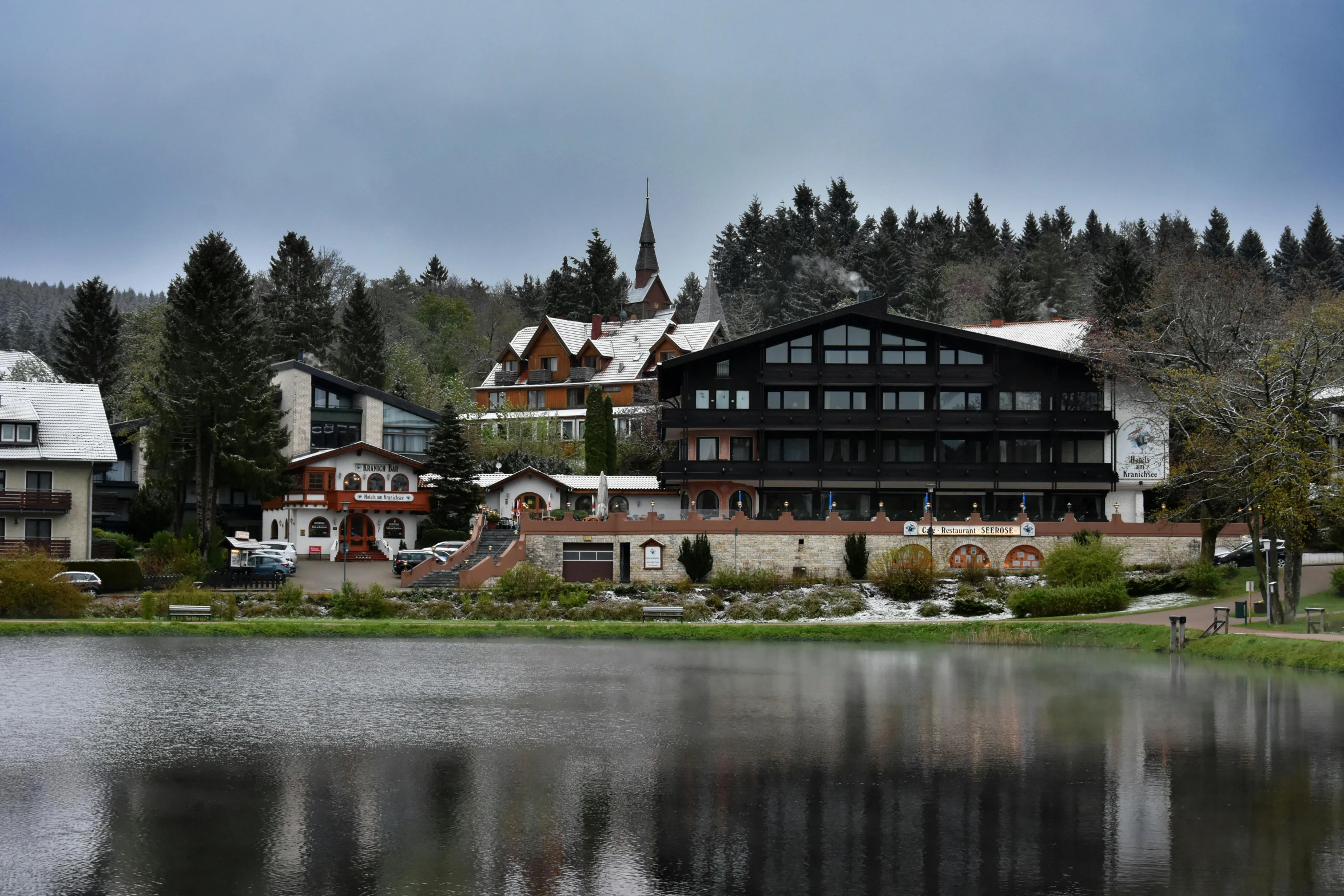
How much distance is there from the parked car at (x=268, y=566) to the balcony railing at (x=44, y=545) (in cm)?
869

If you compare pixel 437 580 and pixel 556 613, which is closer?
pixel 556 613

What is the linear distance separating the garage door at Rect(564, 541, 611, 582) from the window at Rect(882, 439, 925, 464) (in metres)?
18.6

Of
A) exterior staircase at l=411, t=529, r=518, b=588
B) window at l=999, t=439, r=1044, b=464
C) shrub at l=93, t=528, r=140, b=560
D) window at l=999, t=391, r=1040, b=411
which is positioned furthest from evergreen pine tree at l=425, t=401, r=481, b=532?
window at l=999, t=391, r=1040, b=411

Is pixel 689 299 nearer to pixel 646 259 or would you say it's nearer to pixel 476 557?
pixel 646 259

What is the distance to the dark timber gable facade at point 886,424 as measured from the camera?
7244 centimetres

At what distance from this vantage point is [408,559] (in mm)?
63844

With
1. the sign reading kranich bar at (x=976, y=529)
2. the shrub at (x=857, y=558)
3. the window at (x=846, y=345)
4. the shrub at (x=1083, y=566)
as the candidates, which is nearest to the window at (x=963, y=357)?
the window at (x=846, y=345)

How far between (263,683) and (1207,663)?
2729 cm

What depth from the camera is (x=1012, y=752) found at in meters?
26.6

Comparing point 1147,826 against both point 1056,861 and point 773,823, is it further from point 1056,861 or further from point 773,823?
point 773,823

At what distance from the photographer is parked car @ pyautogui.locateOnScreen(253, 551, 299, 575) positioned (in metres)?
61.6

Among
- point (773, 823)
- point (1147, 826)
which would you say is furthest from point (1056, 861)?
point (773, 823)

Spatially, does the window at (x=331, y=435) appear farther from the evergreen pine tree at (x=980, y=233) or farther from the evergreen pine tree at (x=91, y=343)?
the evergreen pine tree at (x=980, y=233)

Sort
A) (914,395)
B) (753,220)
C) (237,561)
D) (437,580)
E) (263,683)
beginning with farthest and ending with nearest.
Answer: (753,220) < (914,395) < (237,561) < (437,580) < (263,683)
